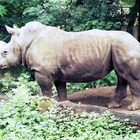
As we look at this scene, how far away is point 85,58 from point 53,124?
4.55 ft

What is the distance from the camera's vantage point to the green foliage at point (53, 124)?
588 centimetres

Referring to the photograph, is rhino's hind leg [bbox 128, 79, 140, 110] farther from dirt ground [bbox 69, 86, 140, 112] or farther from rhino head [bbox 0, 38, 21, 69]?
rhino head [bbox 0, 38, 21, 69]

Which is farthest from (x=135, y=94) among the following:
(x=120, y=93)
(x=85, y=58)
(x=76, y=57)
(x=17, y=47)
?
(x=17, y=47)

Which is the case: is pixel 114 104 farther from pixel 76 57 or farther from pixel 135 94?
pixel 76 57

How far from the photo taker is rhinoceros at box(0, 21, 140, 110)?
23.3ft

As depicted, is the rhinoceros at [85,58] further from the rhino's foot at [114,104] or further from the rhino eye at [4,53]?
the rhino eye at [4,53]

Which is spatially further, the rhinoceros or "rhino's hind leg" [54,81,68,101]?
"rhino's hind leg" [54,81,68,101]

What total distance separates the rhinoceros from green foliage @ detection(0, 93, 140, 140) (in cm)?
63

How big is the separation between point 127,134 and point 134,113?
59 centimetres

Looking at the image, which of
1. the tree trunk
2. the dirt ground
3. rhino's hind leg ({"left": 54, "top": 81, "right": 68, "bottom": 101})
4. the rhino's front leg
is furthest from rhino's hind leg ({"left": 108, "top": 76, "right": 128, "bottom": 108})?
the tree trunk

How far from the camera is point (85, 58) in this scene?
7.25 metres

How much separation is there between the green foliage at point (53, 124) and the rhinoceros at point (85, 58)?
24.9 inches

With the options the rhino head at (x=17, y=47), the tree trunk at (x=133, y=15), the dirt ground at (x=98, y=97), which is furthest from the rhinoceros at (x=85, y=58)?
the tree trunk at (x=133, y=15)

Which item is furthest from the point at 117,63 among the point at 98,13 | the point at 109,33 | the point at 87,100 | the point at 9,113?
the point at 98,13
